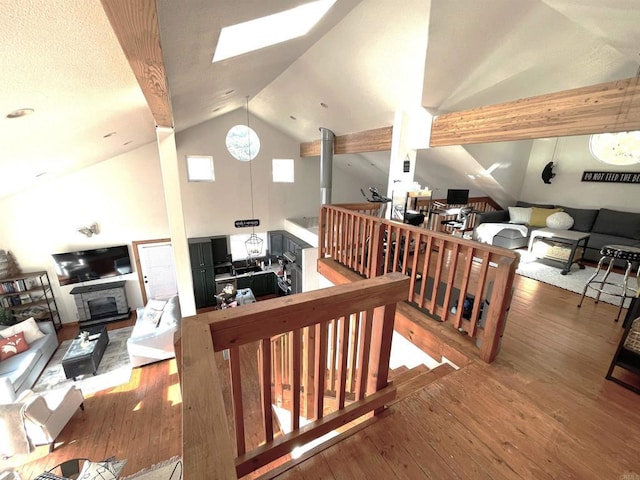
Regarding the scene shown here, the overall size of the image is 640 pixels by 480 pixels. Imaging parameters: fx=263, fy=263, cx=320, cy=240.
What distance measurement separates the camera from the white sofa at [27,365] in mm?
4129

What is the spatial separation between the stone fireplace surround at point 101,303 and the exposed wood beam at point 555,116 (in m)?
7.70

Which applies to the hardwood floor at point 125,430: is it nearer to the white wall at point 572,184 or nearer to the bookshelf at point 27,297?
the bookshelf at point 27,297

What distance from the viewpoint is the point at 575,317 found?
2.77 m

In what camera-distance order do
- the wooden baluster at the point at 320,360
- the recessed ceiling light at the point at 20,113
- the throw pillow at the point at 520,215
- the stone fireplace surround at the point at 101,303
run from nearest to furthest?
the wooden baluster at the point at 320,360, the recessed ceiling light at the point at 20,113, the throw pillow at the point at 520,215, the stone fireplace surround at the point at 101,303

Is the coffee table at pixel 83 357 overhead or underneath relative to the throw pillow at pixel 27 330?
underneath

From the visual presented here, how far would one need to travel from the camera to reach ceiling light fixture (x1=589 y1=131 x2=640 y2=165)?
4.90m

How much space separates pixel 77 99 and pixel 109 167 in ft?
16.7

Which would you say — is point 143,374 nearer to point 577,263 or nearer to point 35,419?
point 35,419

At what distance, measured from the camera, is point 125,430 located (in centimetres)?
385

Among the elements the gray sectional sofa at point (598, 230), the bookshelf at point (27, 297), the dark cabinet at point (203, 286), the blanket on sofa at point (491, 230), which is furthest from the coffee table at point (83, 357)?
the gray sectional sofa at point (598, 230)

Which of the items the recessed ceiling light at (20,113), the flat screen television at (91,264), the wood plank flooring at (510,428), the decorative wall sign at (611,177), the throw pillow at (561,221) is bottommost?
the flat screen television at (91,264)

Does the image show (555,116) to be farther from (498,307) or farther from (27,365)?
(27,365)

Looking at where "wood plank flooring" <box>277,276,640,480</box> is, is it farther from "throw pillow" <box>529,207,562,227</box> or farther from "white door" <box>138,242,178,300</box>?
"white door" <box>138,242,178,300</box>

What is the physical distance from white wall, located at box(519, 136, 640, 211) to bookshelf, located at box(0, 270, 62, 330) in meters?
11.3
